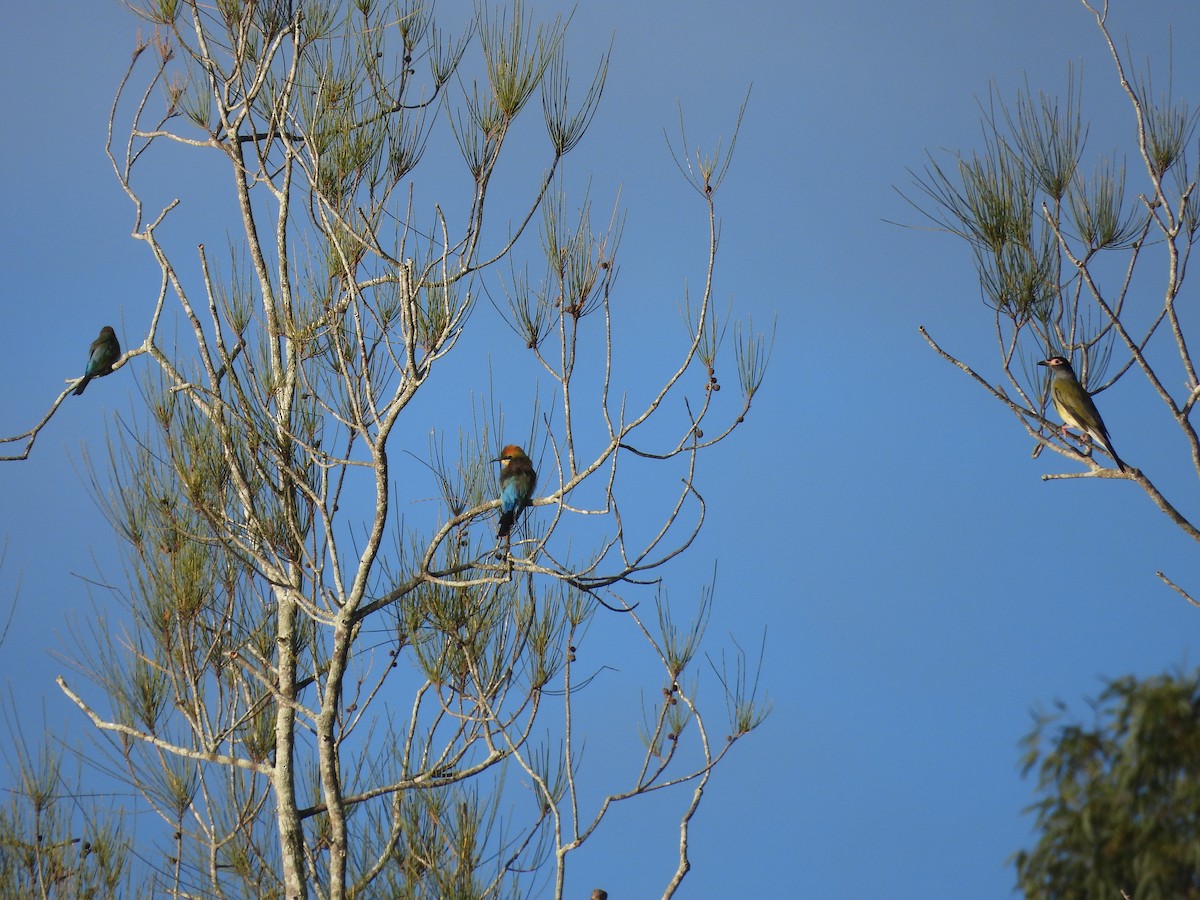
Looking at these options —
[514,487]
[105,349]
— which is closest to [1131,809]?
[514,487]

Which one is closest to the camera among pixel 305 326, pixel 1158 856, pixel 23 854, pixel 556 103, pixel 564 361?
pixel 1158 856

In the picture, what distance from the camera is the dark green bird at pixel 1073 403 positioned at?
13.1 ft

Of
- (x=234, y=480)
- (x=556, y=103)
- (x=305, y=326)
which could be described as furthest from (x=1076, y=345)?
(x=234, y=480)

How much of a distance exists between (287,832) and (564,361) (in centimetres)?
170

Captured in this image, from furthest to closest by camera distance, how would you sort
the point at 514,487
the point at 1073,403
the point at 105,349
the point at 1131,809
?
1. the point at 105,349
2. the point at 1073,403
3. the point at 514,487
4. the point at 1131,809

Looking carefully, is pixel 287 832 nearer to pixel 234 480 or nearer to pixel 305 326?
pixel 234 480

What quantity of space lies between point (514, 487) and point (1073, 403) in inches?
75.1

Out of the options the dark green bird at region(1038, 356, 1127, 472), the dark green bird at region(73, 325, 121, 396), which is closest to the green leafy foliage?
the dark green bird at region(1038, 356, 1127, 472)

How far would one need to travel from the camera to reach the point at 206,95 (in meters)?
4.62

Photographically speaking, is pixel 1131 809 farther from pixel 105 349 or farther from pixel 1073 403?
pixel 105 349

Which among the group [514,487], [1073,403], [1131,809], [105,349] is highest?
[105,349]

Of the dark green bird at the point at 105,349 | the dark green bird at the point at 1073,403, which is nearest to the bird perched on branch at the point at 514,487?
the dark green bird at the point at 1073,403

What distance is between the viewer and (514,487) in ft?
13.0

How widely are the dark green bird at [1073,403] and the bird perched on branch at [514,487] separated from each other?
159 cm
